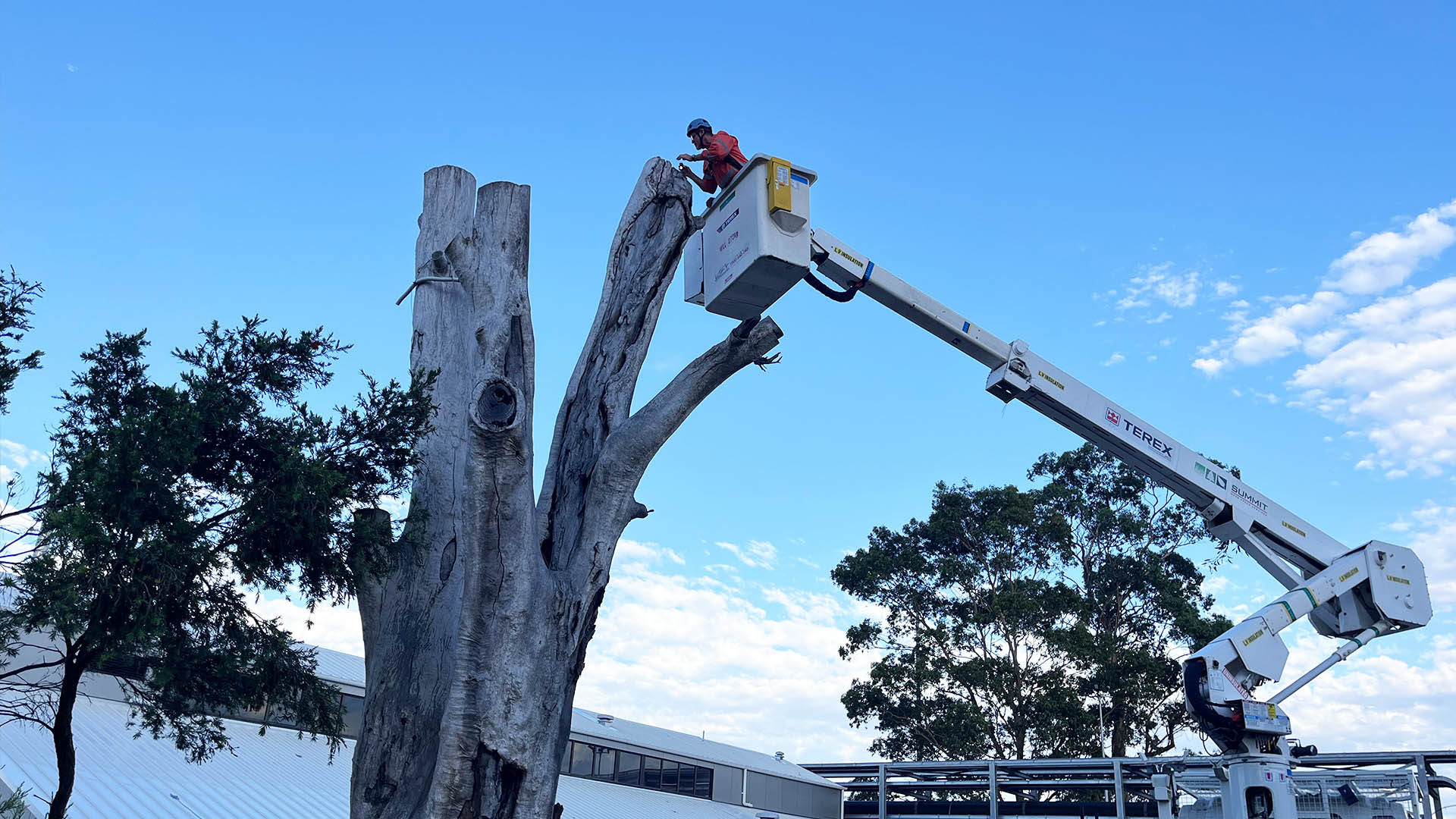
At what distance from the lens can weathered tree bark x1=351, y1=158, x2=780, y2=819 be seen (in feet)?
23.0

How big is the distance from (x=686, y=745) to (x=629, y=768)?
3964 millimetres

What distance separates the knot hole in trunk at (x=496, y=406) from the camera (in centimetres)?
669

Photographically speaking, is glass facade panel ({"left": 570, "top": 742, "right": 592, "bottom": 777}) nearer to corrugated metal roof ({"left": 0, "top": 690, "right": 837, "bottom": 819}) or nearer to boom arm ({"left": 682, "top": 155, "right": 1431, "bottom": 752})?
corrugated metal roof ({"left": 0, "top": 690, "right": 837, "bottom": 819})

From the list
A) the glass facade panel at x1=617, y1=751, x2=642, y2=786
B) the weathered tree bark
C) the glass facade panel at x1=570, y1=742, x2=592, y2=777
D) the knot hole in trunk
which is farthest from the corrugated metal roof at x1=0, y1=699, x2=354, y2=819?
the glass facade panel at x1=617, y1=751, x2=642, y2=786

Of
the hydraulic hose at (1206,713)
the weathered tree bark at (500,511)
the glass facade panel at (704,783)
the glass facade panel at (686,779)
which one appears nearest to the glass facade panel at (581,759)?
the glass facade panel at (686,779)

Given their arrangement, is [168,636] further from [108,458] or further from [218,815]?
[218,815]

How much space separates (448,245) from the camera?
361 inches

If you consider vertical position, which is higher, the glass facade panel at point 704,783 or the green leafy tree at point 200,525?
the green leafy tree at point 200,525

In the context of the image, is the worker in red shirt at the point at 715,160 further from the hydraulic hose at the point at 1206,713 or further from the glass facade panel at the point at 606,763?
the glass facade panel at the point at 606,763

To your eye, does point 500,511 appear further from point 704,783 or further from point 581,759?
point 704,783

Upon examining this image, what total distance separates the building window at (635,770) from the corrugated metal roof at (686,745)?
30 cm

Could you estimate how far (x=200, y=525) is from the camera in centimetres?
802

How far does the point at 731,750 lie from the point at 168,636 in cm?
2783

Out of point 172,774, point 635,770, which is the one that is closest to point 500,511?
point 172,774
